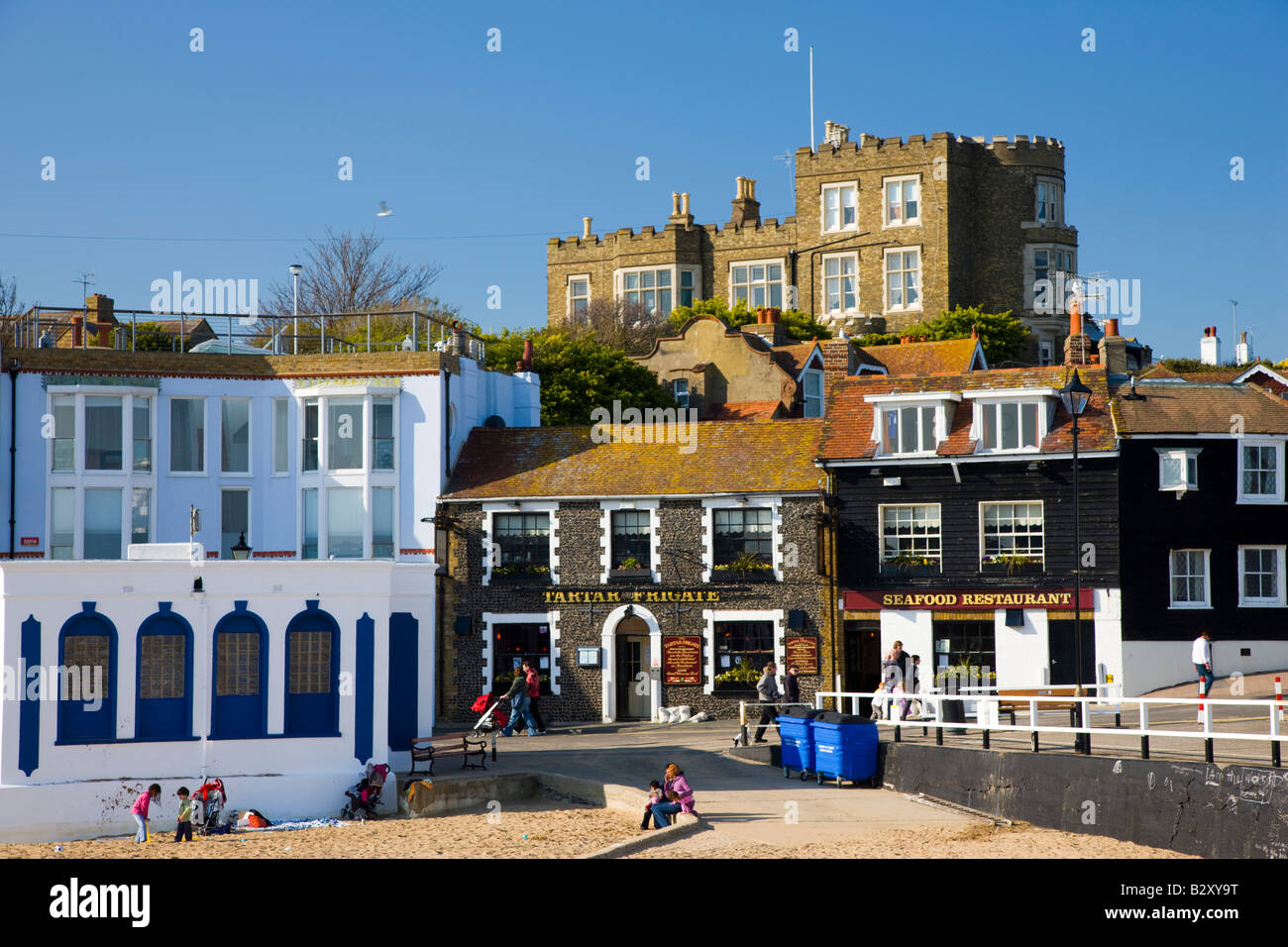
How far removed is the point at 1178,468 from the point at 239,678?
74.8 ft

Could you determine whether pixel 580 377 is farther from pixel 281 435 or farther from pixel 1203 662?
pixel 1203 662

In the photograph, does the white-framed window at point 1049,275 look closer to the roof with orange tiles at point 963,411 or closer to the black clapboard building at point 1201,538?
the roof with orange tiles at point 963,411

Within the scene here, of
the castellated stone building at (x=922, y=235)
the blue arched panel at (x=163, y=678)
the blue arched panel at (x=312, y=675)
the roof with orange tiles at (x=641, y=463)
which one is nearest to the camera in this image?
the blue arched panel at (x=163, y=678)

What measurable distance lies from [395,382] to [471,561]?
533 centimetres

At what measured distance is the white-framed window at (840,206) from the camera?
243 feet

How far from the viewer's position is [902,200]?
7262cm

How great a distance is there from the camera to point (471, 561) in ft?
131

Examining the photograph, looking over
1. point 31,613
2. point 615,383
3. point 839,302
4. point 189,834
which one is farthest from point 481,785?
point 839,302

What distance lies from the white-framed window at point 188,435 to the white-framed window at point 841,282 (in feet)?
129

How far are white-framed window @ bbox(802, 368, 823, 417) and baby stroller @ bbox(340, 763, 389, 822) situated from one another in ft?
96.0

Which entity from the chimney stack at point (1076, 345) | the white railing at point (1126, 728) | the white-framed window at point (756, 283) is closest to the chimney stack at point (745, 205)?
the white-framed window at point (756, 283)

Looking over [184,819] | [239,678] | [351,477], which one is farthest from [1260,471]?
[184,819]
